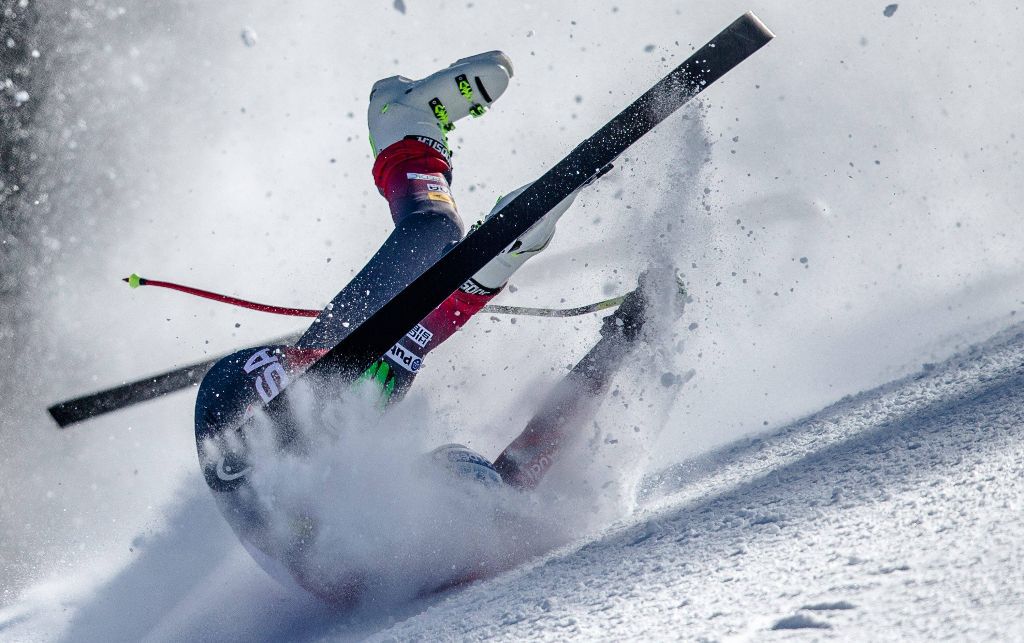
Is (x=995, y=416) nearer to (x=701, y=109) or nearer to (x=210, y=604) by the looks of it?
(x=701, y=109)

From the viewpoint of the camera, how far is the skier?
5.59ft

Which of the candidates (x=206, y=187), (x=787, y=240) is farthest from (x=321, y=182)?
(x=787, y=240)

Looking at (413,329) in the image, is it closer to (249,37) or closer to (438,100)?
→ (438,100)

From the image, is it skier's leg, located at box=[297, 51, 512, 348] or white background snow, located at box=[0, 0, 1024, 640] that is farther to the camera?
skier's leg, located at box=[297, 51, 512, 348]

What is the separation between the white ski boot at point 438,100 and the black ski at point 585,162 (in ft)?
1.93

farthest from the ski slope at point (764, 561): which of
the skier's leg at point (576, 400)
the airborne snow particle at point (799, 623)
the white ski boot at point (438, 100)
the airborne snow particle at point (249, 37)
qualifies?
the airborne snow particle at point (249, 37)

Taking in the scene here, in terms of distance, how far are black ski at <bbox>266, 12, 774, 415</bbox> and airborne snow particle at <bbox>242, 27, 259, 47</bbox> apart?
265cm

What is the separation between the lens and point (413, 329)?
6.64 feet

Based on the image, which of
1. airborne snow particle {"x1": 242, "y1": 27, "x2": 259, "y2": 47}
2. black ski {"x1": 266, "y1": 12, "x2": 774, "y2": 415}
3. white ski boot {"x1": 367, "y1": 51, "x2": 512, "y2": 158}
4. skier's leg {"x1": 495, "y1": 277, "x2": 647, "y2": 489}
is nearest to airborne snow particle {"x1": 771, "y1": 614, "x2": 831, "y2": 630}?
black ski {"x1": 266, "y1": 12, "x2": 774, "y2": 415}

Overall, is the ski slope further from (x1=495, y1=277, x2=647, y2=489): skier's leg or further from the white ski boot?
the white ski boot

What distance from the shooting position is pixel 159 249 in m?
4.02

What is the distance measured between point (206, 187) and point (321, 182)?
0.58 m

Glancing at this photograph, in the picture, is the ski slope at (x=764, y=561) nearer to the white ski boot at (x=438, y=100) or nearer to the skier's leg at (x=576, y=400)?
the skier's leg at (x=576, y=400)

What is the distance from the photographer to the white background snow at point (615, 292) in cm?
115
